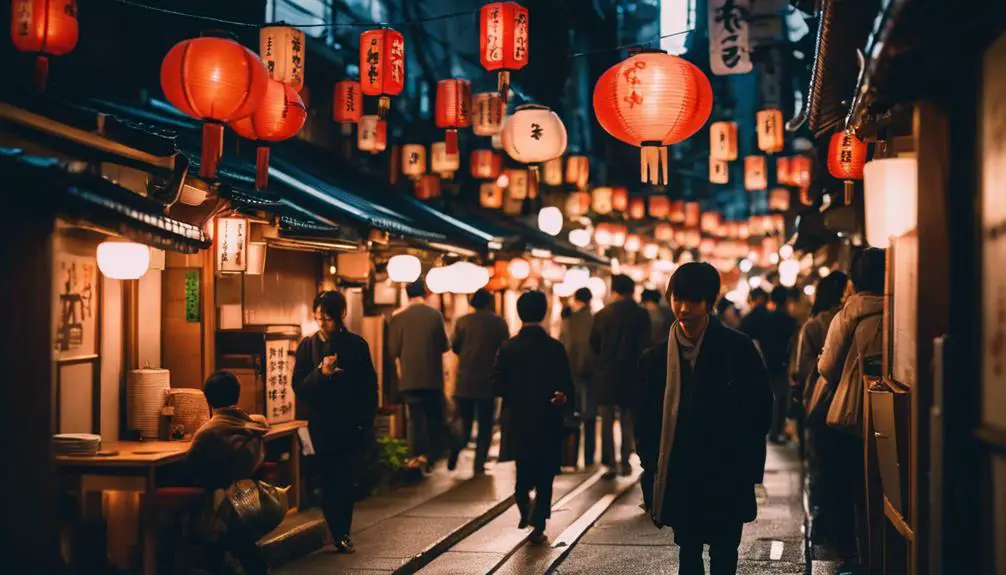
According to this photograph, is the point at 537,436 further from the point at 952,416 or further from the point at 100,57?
the point at 100,57

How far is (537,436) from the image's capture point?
13.2 meters

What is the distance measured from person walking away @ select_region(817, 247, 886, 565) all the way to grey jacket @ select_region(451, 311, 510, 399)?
8.31 m

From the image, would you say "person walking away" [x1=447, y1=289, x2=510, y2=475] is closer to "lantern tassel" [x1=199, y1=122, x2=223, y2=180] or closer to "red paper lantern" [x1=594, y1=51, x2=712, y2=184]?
"red paper lantern" [x1=594, y1=51, x2=712, y2=184]

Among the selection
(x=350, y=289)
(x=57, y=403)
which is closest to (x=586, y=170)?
(x=350, y=289)

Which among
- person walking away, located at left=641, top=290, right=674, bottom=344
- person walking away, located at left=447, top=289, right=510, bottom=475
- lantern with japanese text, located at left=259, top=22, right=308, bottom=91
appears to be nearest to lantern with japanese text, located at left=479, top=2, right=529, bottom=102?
lantern with japanese text, located at left=259, top=22, right=308, bottom=91

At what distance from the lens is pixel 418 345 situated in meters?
18.7

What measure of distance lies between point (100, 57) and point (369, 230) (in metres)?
4.68

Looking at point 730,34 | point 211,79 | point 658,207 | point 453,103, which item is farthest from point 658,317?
point 658,207

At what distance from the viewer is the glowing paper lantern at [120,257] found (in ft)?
33.9

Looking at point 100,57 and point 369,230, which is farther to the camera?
point 369,230

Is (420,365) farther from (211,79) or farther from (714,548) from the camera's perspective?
(714,548)

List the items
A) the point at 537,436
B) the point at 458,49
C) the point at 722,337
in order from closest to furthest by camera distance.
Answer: the point at 722,337 < the point at 537,436 < the point at 458,49

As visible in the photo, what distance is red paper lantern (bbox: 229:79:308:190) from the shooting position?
1401cm

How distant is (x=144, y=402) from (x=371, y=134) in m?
11.2
